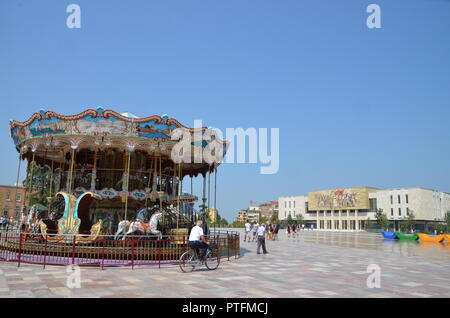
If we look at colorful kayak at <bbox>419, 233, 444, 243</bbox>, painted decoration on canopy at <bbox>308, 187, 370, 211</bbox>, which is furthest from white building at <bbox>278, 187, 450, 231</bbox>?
colorful kayak at <bbox>419, 233, 444, 243</bbox>

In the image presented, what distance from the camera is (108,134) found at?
596 inches

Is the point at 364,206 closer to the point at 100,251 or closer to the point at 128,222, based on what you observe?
the point at 128,222

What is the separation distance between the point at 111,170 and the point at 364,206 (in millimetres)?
72393

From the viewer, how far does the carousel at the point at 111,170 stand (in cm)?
1466

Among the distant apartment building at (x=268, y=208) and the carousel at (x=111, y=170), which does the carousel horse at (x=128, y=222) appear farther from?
the distant apartment building at (x=268, y=208)

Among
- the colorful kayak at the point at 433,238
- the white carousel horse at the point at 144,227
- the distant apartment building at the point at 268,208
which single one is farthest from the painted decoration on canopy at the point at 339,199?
the white carousel horse at the point at 144,227

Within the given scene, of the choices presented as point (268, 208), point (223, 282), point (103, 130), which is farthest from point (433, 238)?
point (268, 208)

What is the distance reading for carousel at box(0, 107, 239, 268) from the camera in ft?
48.1

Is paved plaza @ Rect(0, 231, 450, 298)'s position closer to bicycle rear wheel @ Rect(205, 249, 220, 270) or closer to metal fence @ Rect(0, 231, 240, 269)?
bicycle rear wheel @ Rect(205, 249, 220, 270)

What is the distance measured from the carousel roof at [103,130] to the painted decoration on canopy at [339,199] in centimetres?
7222

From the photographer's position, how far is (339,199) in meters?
84.5
